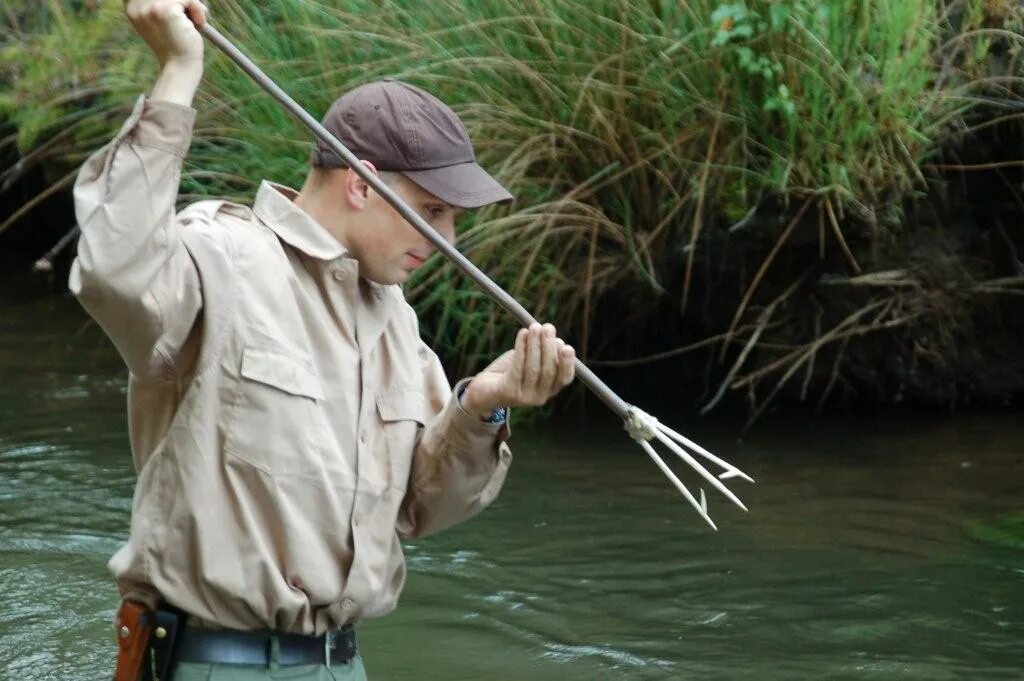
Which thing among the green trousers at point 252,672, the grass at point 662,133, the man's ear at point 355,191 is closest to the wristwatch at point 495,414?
the man's ear at point 355,191

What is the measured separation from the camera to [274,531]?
2398 millimetres

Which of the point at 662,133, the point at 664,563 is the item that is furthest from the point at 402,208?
the point at 662,133

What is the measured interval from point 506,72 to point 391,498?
3876 mm

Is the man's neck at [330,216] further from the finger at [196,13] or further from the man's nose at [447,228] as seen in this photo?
the finger at [196,13]

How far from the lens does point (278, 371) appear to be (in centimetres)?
239

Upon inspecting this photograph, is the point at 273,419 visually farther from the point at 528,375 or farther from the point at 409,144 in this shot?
the point at 409,144

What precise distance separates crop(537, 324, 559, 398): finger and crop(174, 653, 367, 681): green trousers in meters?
0.58

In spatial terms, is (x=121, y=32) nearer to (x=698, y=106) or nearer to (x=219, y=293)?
(x=698, y=106)

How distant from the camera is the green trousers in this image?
2389 millimetres

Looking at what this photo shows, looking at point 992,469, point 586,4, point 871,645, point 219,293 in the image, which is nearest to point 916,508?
point 992,469

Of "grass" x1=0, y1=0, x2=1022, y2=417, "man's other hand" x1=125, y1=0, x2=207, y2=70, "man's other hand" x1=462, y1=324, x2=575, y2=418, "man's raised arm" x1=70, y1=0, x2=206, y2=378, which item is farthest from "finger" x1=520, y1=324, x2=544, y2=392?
"grass" x1=0, y1=0, x2=1022, y2=417

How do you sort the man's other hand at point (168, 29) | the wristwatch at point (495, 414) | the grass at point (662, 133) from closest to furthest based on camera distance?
the man's other hand at point (168, 29) < the wristwatch at point (495, 414) < the grass at point (662, 133)

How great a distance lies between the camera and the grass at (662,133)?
19.3 feet

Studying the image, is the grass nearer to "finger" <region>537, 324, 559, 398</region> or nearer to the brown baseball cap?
the brown baseball cap
